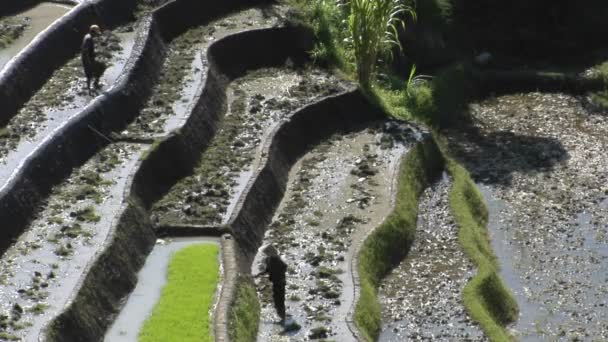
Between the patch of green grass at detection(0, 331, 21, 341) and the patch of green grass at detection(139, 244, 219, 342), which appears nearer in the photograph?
the patch of green grass at detection(0, 331, 21, 341)

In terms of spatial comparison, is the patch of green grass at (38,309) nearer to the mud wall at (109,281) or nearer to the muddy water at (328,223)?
the mud wall at (109,281)

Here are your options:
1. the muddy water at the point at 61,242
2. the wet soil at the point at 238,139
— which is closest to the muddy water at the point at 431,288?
the wet soil at the point at 238,139

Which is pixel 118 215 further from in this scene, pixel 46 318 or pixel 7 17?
pixel 7 17

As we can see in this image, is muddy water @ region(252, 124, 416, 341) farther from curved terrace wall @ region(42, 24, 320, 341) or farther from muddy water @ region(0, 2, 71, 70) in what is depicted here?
muddy water @ region(0, 2, 71, 70)

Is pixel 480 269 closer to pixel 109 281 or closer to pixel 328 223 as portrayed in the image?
pixel 328 223

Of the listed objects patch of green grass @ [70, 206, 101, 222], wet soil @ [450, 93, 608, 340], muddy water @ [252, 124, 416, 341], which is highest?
patch of green grass @ [70, 206, 101, 222]

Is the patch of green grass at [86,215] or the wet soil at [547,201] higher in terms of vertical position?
the patch of green grass at [86,215]

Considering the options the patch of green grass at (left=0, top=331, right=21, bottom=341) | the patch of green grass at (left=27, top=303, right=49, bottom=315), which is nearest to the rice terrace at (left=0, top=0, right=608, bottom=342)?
the patch of green grass at (left=27, top=303, right=49, bottom=315)
